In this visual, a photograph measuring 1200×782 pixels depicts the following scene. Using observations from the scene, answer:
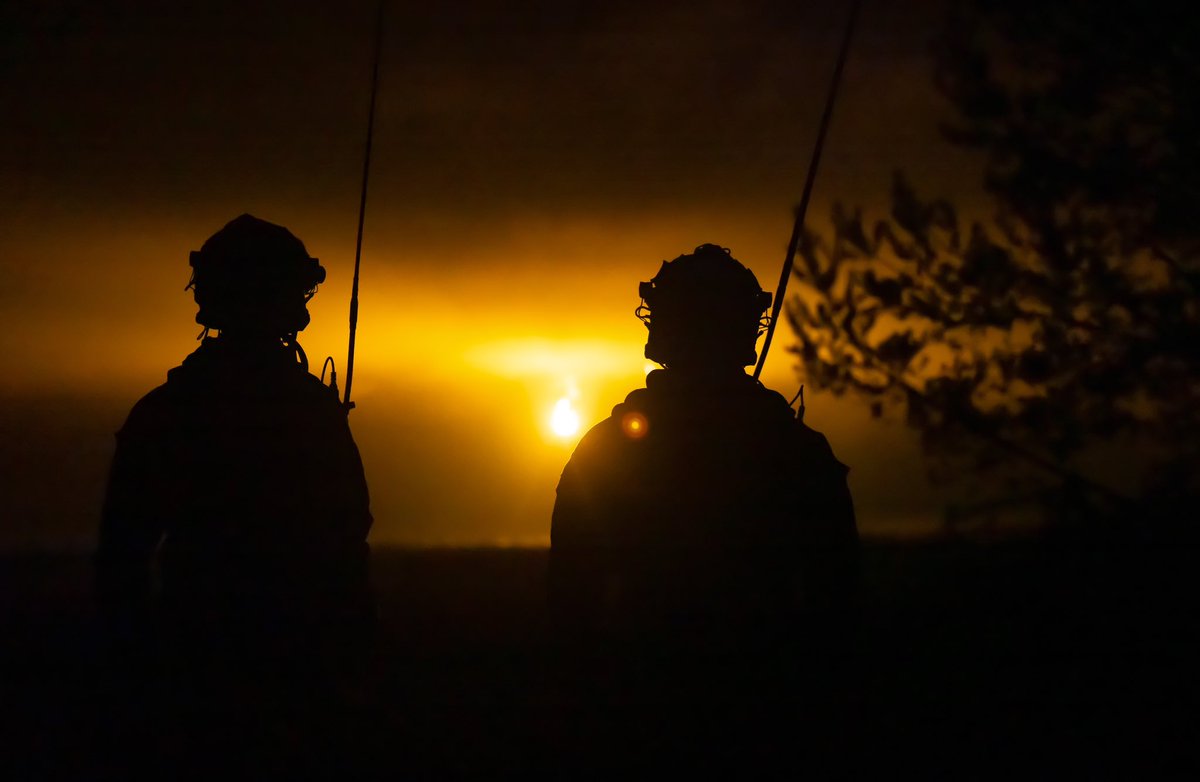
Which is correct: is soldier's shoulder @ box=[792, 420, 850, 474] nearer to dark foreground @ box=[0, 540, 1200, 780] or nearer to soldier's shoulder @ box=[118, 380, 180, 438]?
dark foreground @ box=[0, 540, 1200, 780]

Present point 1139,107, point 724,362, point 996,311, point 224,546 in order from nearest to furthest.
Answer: point 224,546 < point 724,362 < point 1139,107 < point 996,311

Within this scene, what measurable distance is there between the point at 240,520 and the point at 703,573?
132 centimetres

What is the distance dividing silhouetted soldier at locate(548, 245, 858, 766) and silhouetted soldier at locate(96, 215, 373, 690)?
637 mm

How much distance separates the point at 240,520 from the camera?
3654mm

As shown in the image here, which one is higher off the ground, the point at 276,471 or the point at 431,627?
the point at 276,471

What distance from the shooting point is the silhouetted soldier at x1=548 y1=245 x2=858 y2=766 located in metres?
3.67

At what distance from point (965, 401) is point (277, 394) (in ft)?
20.5

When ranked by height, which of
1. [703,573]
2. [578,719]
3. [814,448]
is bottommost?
[578,719]

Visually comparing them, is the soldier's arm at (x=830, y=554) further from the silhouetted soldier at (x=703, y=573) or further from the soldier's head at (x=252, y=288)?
the soldier's head at (x=252, y=288)

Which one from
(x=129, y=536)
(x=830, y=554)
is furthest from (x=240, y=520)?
(x=830, y=554)

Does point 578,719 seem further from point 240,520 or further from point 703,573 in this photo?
point 240,520

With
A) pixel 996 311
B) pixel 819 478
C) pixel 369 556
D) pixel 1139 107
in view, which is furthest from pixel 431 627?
pixel 1139 107

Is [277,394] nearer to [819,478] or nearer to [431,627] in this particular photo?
[819,478]

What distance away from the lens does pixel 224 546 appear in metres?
3.63
